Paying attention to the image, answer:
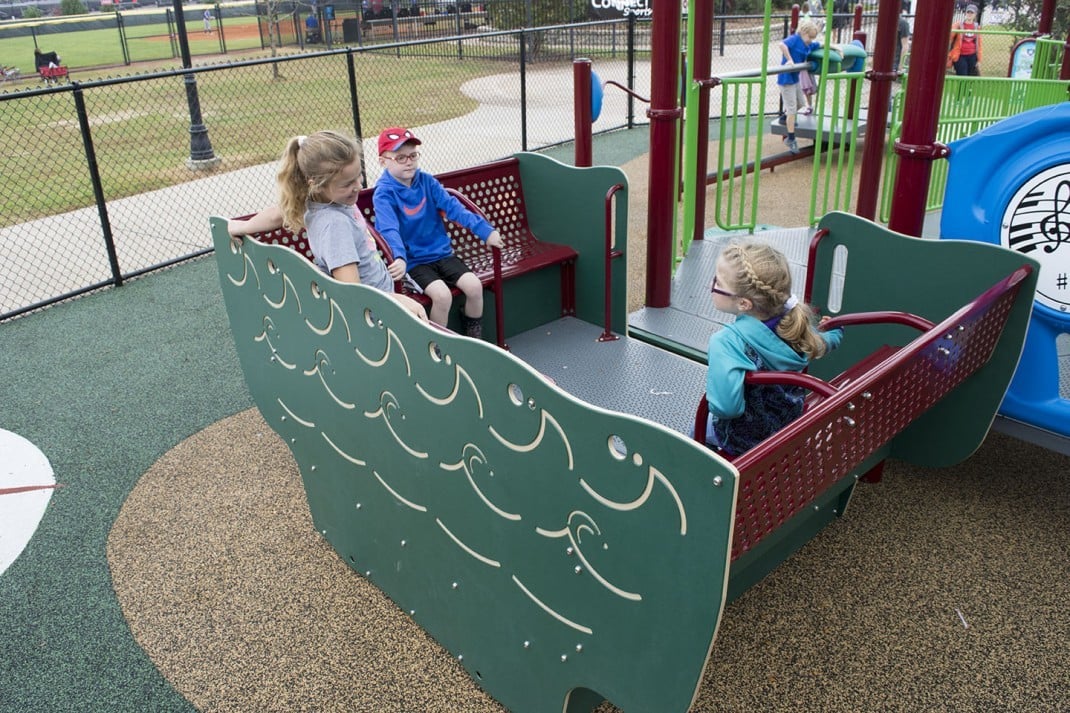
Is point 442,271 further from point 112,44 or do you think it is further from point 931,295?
point 112,44

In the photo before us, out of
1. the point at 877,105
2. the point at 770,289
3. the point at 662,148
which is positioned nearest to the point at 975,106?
the point at 877,105

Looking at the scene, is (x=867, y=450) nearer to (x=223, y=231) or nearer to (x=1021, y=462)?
(x=1021, y=462)

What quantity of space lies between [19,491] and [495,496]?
258cm

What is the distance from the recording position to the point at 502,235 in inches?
183

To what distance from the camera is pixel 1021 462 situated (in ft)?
11.8

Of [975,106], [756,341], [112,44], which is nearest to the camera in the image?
[756,341]

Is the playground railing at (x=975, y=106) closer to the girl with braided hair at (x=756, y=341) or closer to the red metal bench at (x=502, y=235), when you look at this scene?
the red metal bench at (x=502, y=235)

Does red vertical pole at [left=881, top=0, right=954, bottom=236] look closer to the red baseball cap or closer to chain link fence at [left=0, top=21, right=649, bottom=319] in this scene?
the red baseball cap

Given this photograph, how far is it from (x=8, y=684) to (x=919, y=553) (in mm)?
3090

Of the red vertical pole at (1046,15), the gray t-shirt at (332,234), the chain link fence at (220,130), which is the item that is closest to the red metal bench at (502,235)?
the gray t-shirt at (332,234)

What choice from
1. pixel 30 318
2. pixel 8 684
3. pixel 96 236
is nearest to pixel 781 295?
pixel 8 684

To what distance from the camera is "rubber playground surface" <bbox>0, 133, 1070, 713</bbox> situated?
8.38 ft

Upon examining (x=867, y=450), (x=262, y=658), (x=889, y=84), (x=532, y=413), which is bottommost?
(x=262, y=658)

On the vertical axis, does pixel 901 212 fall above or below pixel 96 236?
above
